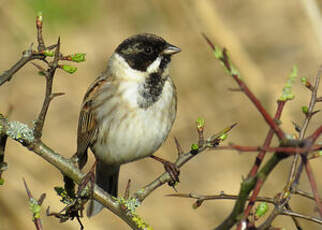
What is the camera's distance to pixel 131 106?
2.55m

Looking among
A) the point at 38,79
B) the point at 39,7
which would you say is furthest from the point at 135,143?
the point at 38,79

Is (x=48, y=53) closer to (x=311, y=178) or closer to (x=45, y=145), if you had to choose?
(x=45, y=145)

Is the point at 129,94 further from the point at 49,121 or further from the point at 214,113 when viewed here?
the point at 49,121

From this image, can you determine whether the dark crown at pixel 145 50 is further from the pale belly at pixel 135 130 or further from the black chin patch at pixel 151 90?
the pale belly at pixel 135 130

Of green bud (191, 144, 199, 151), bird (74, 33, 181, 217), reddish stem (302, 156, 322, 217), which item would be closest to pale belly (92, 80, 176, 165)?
bird (74, 33, 181, 217)

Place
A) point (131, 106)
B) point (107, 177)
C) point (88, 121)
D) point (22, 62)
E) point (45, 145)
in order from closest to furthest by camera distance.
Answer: point (22, 62)
point (45, 145)
point (131, 106)
point (88, 121)
point (107, 177)

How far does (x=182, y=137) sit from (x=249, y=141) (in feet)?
2.96

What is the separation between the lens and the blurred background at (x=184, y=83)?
344 centimetres

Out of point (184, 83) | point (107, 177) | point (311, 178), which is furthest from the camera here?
point (184, 83)

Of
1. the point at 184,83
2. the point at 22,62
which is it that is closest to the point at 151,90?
the point at 22,62

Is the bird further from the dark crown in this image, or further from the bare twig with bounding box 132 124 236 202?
the bare twig with bounding box 132 124 236 202

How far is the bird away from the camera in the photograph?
8.38 feet

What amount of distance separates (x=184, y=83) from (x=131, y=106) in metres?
2.08

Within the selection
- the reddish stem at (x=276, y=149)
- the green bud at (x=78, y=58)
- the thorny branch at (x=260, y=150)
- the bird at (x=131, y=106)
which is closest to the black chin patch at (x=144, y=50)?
the bird at (x=131, y=106)
